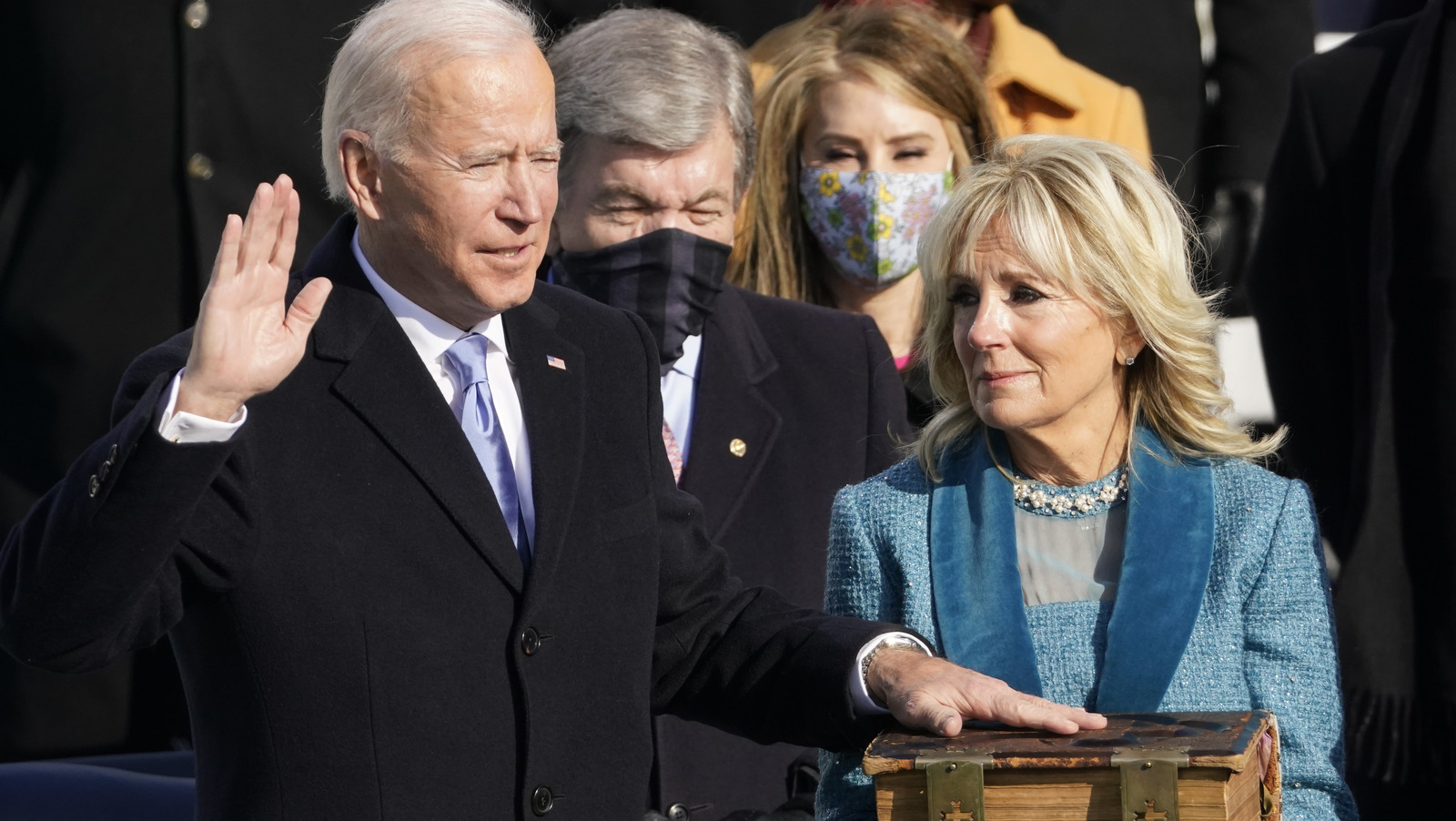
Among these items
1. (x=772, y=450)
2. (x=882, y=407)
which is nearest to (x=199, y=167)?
(x=772, y=450)

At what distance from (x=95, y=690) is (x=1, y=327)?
2.73 feet

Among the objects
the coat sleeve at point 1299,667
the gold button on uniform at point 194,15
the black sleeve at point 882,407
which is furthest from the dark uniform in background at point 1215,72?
the coat sleeve at point 1299,667

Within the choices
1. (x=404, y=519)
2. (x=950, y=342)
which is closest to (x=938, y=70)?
(x=950, y=342)

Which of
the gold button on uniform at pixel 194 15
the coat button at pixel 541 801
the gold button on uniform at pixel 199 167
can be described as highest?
the gold button on uniform at pixel 194 15

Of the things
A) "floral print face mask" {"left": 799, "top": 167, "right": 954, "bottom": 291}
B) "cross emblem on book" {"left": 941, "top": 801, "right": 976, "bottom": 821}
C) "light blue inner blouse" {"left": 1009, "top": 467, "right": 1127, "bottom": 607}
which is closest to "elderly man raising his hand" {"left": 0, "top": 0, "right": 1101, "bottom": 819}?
"cross emblem on book" {"left": 941, "top": 801, "right": 976, "bottom": 821}

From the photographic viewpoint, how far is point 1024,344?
2.91 m

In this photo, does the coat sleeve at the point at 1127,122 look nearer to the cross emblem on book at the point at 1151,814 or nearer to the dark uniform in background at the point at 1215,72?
the dark uniform in background at the point at 1215,72

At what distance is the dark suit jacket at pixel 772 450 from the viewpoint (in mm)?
3463

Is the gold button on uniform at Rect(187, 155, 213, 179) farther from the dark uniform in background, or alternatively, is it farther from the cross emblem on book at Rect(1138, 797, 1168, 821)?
the cross emblem on book at Rect(1138, 797, 1168, 821)

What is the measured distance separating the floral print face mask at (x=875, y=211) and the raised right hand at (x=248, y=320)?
6.61 feet

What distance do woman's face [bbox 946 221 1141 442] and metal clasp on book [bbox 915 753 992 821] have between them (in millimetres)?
768

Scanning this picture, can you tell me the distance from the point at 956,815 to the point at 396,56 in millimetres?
1252

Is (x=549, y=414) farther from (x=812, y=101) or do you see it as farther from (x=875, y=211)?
(x=812, y=101)

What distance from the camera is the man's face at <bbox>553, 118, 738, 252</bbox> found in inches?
142
